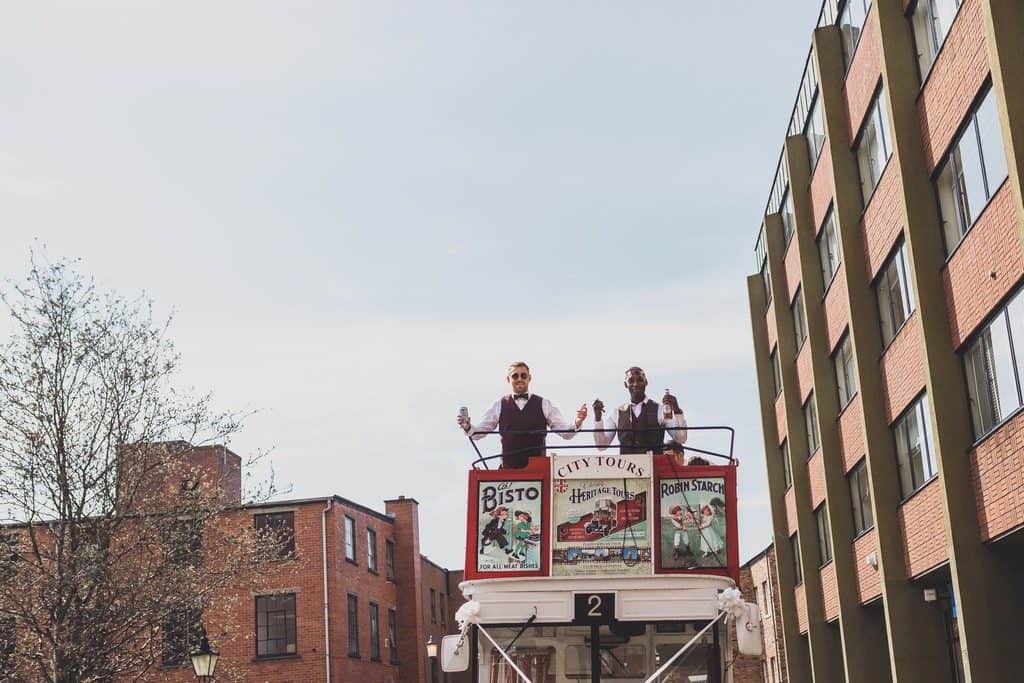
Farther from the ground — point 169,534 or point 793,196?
point 793,196

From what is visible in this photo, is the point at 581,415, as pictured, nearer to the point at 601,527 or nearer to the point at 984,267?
the point at 601,527

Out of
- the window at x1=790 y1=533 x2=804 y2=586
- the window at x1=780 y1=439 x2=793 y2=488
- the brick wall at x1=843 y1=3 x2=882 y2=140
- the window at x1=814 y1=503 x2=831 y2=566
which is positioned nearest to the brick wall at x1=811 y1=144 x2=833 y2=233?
the brick wall at x1=843 y1=3 x2=882 y2=140

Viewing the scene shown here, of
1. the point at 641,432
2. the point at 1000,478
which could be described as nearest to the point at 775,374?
the point at 1000,478

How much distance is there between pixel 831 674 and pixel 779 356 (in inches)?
391

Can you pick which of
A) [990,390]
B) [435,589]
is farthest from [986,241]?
[435,589]

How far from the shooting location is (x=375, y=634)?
44.4m

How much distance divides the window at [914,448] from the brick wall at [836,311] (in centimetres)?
433

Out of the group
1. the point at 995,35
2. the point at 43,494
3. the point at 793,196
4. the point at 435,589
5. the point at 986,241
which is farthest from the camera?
the point at 435,589

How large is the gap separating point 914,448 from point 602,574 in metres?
14.9

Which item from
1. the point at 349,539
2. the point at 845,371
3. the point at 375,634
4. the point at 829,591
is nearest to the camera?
the point at 845,371

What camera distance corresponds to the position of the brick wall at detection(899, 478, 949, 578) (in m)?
20.9

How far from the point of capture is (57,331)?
72.9 feet

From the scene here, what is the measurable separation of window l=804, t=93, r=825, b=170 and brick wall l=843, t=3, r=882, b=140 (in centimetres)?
275

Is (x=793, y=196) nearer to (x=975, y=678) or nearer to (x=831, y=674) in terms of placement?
(x=831, y=674)
